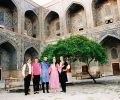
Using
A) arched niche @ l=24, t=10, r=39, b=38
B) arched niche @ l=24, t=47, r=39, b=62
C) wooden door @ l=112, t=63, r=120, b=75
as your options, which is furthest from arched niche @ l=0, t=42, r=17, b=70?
wooden door @ l=112, t=63, r=120, b=75

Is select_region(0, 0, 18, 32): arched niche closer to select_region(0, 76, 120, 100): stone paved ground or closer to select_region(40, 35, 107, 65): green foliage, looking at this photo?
select_region(40, 35, 107, 65): green foliage

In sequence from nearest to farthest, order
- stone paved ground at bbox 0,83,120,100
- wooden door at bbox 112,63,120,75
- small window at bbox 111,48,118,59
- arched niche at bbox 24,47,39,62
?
stone paved ground at bbox 0,83,120,100 < wooden door at bbox 112,63,120,75 < small window at bbox 111,48,118,59 < arched niche at bbox 24,47,39,62

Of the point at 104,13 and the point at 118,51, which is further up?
the point at 104,13

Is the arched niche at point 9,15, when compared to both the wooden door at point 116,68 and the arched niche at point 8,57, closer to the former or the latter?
the arched niche at point 8,57

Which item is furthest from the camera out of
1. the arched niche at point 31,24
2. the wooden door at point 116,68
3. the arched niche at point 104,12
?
the arched niche at point 31,24

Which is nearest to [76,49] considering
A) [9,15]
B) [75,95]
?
[75,95]

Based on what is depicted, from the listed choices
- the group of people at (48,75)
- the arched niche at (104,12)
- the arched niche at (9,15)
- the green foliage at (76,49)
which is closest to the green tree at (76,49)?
the green foliage at (76,49)

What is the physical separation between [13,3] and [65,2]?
590 centimetres

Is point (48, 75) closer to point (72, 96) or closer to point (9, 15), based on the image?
point (72, 96)

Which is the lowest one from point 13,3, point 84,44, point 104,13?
point 84,44

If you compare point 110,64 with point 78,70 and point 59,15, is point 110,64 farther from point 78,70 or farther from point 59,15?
point 59,15

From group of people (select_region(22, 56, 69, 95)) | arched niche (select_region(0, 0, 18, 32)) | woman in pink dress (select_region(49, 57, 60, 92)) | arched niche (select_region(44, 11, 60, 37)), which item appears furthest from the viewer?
arched niche (select_region(44, 11, 60, 37))

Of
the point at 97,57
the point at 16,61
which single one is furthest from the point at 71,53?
the point at 16,61

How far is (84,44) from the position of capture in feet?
34.6
